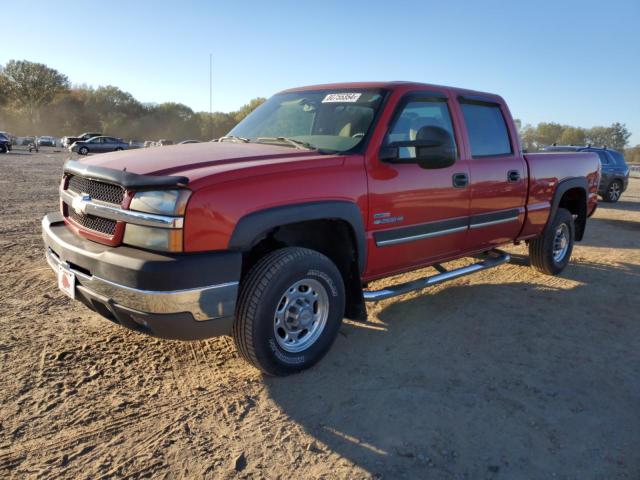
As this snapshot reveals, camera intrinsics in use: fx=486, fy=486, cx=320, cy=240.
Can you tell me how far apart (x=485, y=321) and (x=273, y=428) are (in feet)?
7.88

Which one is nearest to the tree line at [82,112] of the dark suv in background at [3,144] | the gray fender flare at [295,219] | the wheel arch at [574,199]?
the dark suv in background at [3,144]

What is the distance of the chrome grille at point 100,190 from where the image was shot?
9.37ft

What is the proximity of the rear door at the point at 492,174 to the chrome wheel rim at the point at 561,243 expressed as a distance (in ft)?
3.68

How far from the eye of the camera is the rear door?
439cm

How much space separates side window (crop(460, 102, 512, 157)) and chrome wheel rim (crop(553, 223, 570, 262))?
1625mm

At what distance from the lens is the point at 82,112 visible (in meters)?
78.8

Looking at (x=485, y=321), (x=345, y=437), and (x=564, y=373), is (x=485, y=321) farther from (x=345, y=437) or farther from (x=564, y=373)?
(x=345, y=437)

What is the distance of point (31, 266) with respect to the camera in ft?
17.3

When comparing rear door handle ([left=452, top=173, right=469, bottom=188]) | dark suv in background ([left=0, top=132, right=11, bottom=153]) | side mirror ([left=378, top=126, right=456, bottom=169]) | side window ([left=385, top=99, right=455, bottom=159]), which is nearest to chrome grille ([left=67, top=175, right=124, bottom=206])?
side mirror ([left=378, top=126, right=456, bottom=169])

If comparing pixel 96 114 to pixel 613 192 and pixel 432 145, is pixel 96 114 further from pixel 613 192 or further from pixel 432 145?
pixel 432 145

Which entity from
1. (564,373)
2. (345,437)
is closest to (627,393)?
(564,373)

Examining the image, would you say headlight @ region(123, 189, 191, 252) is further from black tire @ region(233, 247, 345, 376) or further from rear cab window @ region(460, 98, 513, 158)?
rear cab window @ region(460, 98, 513, 158)

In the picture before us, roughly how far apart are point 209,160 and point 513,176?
3.11 m

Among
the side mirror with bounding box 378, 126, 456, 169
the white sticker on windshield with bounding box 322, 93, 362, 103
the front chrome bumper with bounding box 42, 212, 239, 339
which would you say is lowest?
the front chrome bumper with bounding box 42, 212, 239, 339
